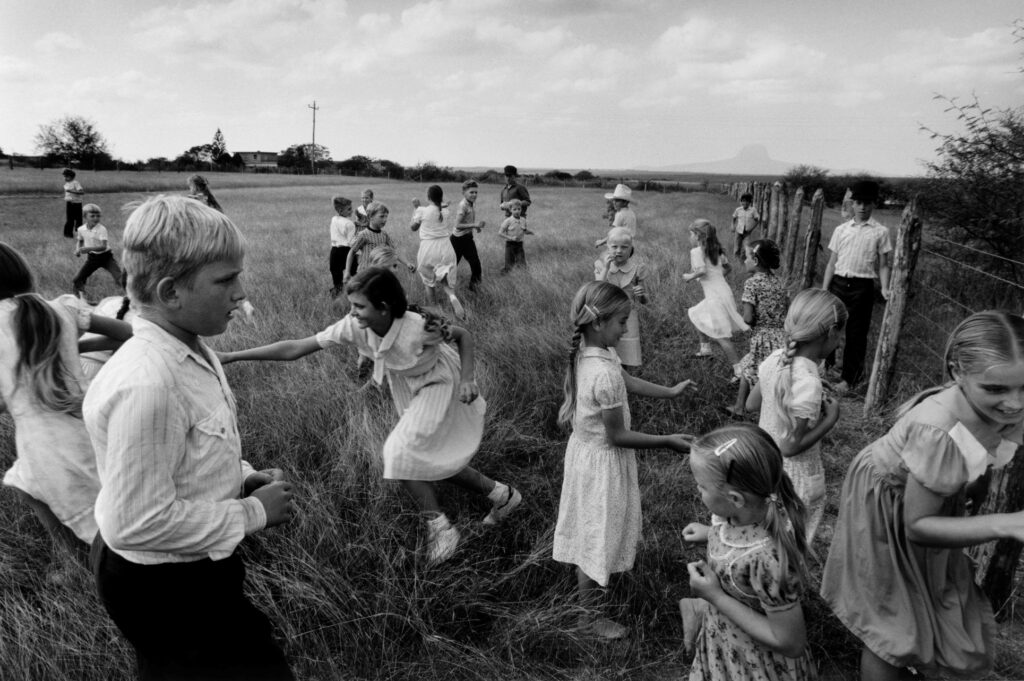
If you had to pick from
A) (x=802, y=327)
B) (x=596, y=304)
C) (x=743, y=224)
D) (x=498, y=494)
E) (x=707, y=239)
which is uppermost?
(x=743, y=224)

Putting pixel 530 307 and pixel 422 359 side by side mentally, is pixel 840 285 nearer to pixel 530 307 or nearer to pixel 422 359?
pixel 530 307

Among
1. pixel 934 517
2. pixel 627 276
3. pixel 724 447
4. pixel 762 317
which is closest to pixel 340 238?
pixel 627 276

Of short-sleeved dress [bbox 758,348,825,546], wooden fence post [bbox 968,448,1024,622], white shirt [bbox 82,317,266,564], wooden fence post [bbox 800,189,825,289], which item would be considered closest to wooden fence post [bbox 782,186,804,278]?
wooden fence post [bbox 800,189,825,289]

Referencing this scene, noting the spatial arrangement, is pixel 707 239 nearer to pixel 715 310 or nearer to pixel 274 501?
pixel 715 310

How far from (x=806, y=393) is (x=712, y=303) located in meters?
3.21

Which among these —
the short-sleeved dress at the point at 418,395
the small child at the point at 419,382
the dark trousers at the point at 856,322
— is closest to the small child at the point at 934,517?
the small child at the point at 419,382

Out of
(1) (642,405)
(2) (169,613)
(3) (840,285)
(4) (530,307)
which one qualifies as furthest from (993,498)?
(4) (530,307)

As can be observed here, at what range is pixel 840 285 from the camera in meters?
6.06

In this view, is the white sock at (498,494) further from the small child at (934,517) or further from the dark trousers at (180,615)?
the dark trousers at (180,615)

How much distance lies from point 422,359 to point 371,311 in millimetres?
385

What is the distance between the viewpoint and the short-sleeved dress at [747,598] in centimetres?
176

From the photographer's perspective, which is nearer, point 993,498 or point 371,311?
point 993,498

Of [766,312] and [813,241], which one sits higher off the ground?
[813,241]

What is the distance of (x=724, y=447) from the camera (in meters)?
1.80
